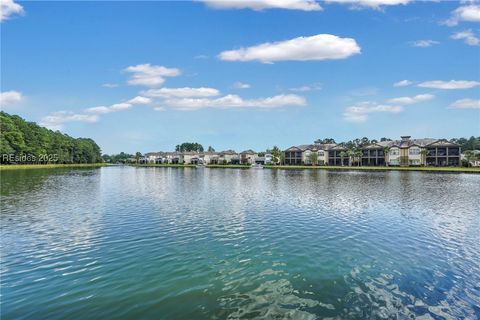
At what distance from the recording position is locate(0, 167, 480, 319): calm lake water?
9.95m

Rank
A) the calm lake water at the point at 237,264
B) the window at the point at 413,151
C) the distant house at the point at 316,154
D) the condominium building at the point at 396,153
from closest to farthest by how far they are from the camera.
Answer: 1. the calm lake water at the point at 237,264
2. the condominium building at the point at 396,153
3. the window at the point at 413,151
4. the distant house at the point at 316,154

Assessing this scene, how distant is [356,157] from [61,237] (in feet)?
475

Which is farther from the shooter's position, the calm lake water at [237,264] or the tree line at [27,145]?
the tree line at [27,145]

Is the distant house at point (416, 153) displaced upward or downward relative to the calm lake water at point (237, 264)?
upward

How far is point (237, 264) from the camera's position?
1386 centimetres

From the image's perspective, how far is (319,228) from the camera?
68.3 feet

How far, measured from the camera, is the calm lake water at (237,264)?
32.6 ft

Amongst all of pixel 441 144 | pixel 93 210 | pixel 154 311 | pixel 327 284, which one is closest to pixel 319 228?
pixel 327 284

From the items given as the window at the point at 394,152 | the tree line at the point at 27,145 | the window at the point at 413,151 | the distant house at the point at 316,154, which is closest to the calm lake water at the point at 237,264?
the tree line at the point at 27,145

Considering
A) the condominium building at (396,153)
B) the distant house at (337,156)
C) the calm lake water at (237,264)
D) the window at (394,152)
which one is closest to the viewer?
the calm lake water at (237,264)

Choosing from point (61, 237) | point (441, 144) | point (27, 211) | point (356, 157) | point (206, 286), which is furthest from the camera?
point (356, 157)

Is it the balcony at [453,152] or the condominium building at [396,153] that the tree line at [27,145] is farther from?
the balcony at [453,152]

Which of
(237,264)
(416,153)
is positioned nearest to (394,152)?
(416,153)

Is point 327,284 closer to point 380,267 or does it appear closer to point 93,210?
point 380,267
